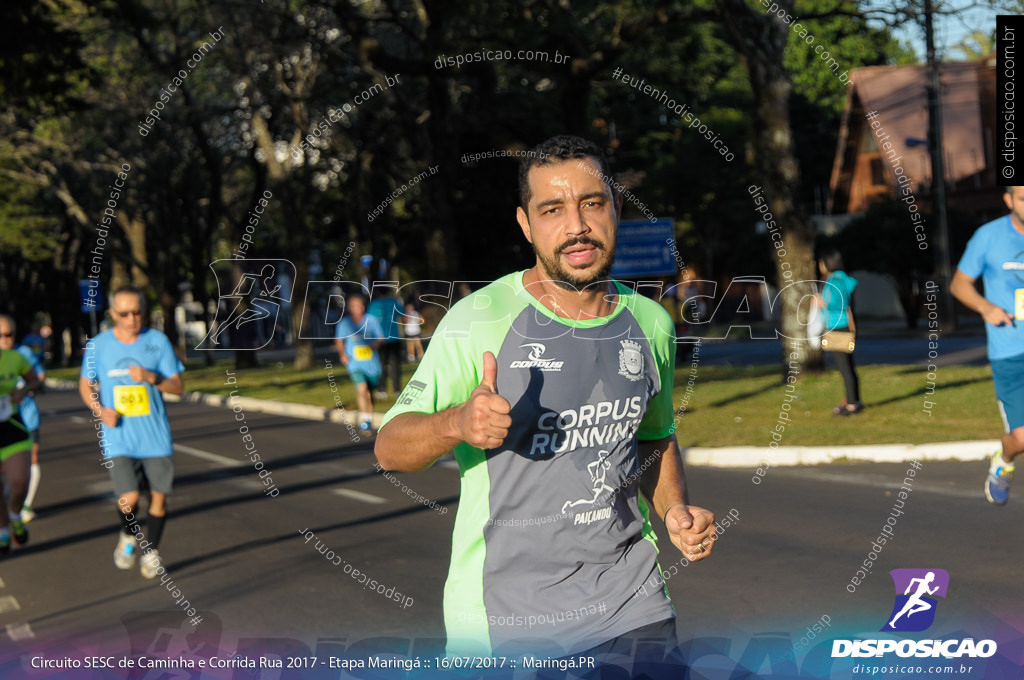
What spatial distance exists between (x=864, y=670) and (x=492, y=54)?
1300 centimetres

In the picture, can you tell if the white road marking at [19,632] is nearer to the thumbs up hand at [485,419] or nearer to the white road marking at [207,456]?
the thumbs up hand at [485,419]

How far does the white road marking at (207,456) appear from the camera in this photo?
48.2 ft

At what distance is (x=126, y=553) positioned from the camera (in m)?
8.12

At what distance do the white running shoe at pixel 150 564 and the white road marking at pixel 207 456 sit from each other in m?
6.50

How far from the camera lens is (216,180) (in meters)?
33.2

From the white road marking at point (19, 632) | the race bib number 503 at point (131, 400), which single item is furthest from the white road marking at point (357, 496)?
the white road marking at point (19, 632)

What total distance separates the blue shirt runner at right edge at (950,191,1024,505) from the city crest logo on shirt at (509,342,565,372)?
471cm

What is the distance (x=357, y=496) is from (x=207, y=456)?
16.8ft

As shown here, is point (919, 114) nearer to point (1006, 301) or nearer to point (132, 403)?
point (1006, 301)

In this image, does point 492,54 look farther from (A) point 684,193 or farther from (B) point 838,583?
(A) point 684,193

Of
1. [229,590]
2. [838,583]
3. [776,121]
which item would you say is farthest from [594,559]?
[776,121]

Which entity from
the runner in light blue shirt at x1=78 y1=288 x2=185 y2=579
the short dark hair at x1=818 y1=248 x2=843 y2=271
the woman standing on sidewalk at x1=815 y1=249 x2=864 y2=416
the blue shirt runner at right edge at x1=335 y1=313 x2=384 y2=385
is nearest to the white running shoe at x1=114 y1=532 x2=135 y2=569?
the runner in light blue shirt at x1=78 y1=288 x2=185 y2=579

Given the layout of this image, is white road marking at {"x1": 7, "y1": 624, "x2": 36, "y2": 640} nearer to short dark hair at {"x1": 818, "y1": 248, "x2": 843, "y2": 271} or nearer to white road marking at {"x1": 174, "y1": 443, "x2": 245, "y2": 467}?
white road marking at {"x1": 174, "y1": 443, "x2": 245, "y2": 467}

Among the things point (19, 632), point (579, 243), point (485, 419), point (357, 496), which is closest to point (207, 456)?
point (357, 496)
